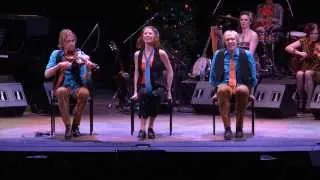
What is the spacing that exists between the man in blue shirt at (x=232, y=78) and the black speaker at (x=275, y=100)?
1.55 meters

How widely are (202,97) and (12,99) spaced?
7.89 ft

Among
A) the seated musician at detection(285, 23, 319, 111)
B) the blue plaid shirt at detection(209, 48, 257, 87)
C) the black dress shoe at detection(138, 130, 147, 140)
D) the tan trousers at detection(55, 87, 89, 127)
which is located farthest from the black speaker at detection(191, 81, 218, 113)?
the tan trousers at detection(55, 87, 89, 127)

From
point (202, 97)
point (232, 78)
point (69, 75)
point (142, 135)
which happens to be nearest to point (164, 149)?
point (142, 135)

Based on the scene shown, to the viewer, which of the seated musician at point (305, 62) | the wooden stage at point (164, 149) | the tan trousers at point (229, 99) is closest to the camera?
the wooden stage at point (164, 149)

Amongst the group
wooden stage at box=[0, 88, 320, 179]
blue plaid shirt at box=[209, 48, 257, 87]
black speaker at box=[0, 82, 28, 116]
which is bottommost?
wooden stage at box=[0, 88, 320, 179]

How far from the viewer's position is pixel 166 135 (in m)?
7.92

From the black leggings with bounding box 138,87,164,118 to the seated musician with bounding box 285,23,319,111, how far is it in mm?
2393

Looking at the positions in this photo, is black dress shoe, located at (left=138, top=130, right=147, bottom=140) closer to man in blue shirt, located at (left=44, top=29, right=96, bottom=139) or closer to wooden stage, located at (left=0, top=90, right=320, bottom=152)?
wooden stage, located at (left=0, top=90, right=320, bottom=152)

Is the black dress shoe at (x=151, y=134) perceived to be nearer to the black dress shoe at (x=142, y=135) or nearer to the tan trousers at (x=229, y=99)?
the black dress shoe at (x=142, y=135)

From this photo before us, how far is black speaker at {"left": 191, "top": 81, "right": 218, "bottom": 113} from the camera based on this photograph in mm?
9570

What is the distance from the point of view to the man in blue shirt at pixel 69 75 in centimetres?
767

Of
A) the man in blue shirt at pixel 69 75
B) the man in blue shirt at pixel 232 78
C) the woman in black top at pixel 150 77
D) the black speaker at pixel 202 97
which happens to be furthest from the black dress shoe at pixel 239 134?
the black speaker at pixel 202 97

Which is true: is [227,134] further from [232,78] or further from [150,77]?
[150,77]
